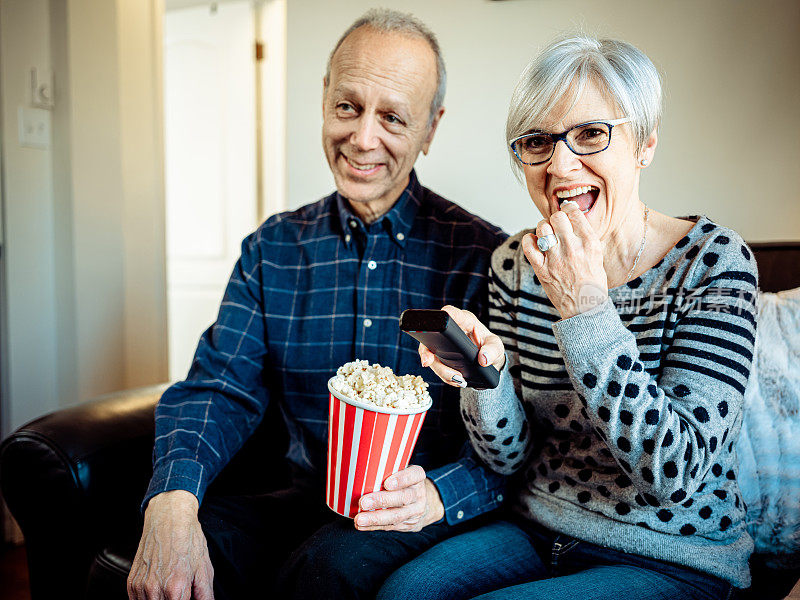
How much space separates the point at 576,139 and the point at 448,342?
36cm

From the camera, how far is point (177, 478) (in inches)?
37.9

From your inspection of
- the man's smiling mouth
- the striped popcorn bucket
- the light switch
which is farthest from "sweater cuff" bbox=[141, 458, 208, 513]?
the light switch

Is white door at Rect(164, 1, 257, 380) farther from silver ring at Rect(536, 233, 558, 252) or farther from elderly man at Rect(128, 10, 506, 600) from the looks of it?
silver ring at Rect(536, 233, 558, 252)

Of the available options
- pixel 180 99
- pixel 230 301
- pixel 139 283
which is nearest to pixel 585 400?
pixel 230 301

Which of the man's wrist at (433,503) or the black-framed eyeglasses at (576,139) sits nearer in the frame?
the black-framed eyeglasses at (576,139)

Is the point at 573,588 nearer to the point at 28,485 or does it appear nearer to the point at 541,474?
the point at 541,474

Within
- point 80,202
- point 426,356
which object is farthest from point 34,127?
point 426,356

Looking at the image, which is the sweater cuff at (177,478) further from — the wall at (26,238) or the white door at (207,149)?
the white door at (207,149)

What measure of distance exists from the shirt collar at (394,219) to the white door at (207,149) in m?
1.75

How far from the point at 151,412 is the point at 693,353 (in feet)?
3.33

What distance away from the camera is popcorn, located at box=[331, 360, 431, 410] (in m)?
0.73

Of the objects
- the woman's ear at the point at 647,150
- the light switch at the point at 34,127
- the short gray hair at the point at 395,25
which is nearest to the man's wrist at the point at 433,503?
the woman's ear at the point at 647,150

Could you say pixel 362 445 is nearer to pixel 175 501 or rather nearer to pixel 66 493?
pixel 175 501

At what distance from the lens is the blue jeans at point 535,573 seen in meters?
0.79
